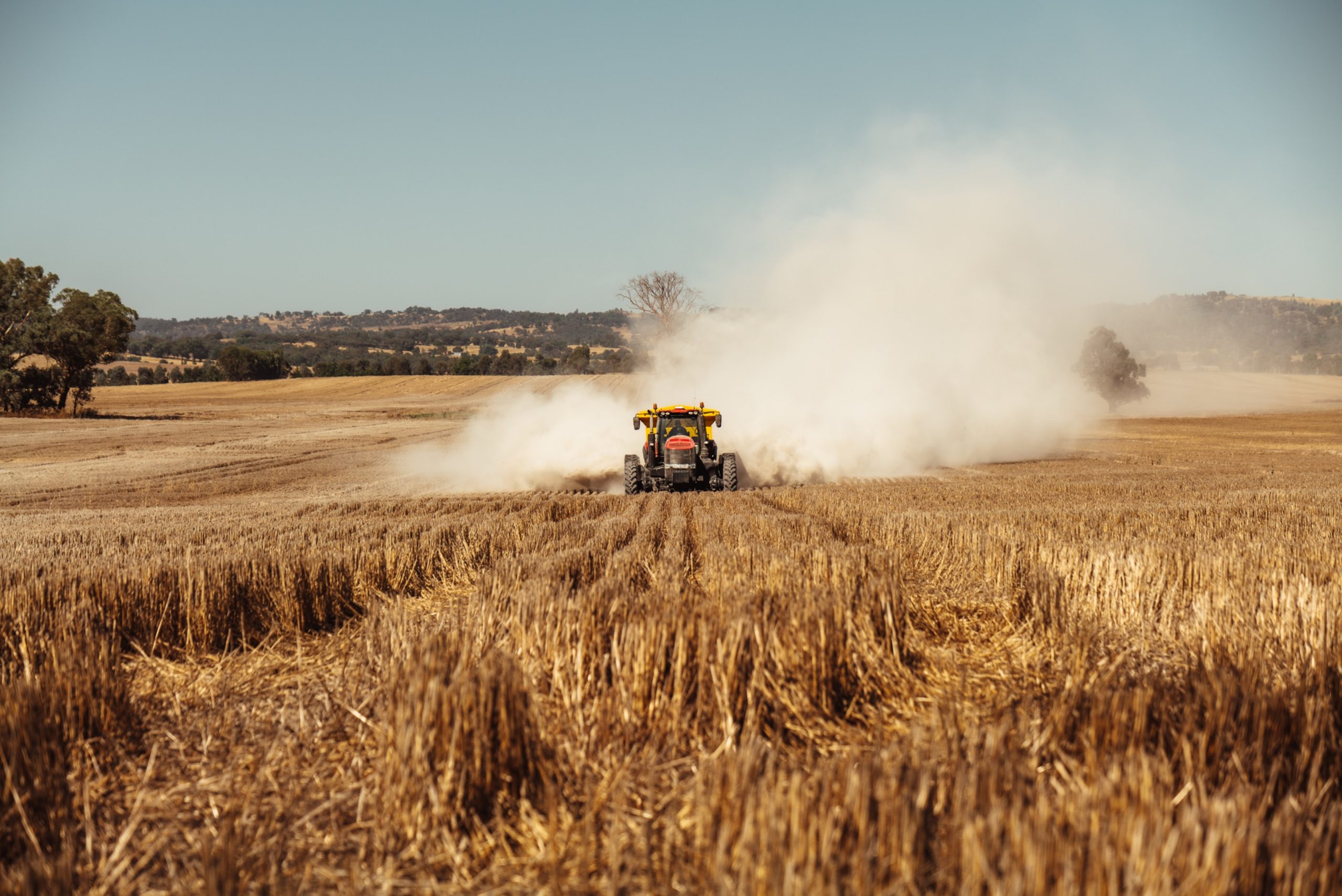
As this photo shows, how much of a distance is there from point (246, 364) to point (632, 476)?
97394 millimetres

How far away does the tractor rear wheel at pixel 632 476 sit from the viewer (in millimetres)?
21562

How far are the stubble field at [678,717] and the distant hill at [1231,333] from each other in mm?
100660

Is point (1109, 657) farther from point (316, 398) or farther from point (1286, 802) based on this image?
point (316, 398)

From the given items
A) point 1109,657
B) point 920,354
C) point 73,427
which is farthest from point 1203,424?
point 73,427

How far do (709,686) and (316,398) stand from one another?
265ft

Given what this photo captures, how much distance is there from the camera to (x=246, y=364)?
103 metres

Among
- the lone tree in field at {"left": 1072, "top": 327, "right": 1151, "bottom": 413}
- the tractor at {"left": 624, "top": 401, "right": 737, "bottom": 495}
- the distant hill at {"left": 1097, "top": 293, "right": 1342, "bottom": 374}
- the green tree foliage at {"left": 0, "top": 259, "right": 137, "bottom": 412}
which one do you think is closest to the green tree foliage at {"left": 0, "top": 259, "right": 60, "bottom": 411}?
the green tree foliage at {"left": 0, "top": 259, "right": 137, "bottom": 412}

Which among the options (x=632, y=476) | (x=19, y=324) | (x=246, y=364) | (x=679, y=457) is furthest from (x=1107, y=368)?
(x=246, y=364)

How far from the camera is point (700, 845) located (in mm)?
2979

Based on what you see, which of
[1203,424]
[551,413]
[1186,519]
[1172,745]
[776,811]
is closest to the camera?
[776,811]

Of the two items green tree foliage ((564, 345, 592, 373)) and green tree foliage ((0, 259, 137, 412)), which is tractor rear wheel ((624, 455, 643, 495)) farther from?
green tree foliage ((564, 345, 592, 373))

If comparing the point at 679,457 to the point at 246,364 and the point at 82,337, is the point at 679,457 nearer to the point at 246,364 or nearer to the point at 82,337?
the point at 82,337

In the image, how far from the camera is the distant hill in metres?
112

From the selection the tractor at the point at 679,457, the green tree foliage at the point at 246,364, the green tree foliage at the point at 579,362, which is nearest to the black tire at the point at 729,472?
the tractor at the point at 679,457
